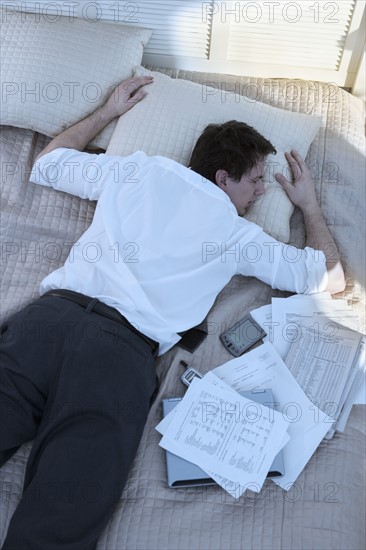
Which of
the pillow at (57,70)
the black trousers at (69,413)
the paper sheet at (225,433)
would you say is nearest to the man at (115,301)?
the black trousers at (69,413)

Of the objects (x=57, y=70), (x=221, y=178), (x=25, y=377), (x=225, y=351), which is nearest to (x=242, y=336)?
(x=225, y=351)

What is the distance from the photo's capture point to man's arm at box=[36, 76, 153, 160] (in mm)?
1901

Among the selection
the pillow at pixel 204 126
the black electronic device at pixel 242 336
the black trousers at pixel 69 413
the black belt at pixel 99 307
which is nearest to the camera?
the black trousers at pixel 69 413

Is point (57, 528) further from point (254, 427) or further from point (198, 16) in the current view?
point (198, 16)

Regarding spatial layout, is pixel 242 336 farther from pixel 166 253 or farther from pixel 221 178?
pixel 221 178

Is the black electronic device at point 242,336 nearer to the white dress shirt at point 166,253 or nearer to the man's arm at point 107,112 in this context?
the white dress shirt at point 166,253

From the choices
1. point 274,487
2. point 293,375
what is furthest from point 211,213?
point 274,487

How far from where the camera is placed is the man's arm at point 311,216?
171 centimetres

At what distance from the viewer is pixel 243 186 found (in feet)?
5.49

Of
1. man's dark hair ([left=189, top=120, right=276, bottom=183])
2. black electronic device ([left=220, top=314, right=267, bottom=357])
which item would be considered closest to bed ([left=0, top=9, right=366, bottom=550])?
black electronic device ([left=220, top=314, right=267, bottom=357])

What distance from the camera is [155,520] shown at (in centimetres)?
134

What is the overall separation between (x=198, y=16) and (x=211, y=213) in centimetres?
91

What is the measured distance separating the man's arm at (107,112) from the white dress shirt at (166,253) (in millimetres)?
321

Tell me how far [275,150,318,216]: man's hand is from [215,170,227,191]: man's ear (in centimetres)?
24
